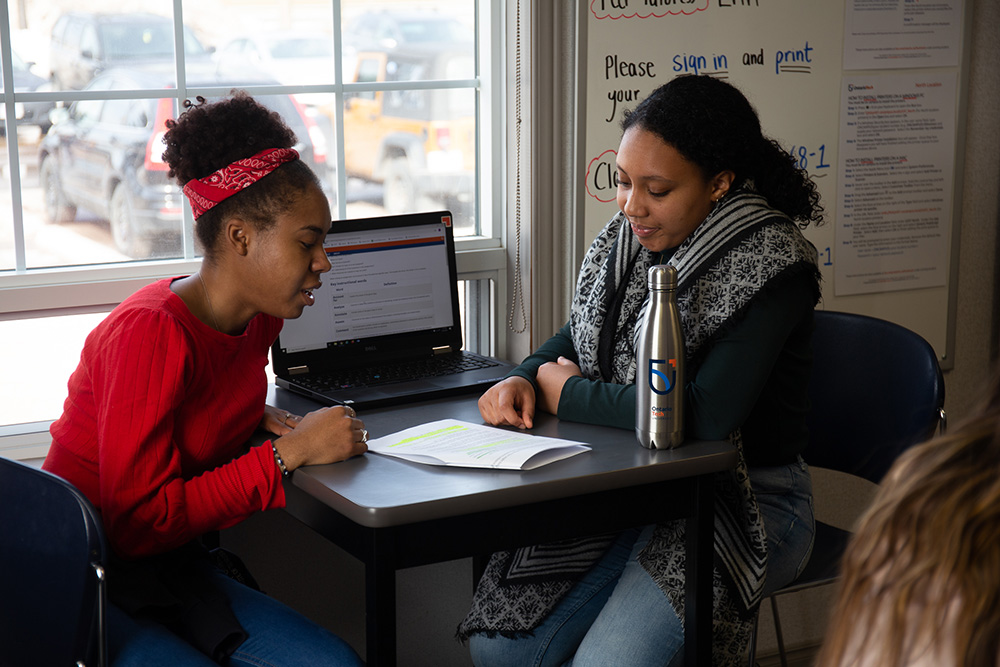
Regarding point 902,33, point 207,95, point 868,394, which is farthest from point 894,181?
point 207,95

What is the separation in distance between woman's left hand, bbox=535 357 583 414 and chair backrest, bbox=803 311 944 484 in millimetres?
566

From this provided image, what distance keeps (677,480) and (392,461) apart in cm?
43

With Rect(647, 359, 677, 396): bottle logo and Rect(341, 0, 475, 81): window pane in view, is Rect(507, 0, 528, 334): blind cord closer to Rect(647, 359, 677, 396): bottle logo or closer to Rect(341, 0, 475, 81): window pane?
Rect(341, 0, 475, 81): window pane

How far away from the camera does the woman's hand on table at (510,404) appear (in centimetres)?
169

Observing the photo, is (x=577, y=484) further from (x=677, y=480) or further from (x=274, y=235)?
(x=274, y=235)

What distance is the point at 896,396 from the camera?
1.93 m

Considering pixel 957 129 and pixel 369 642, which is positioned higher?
pixel 957 129

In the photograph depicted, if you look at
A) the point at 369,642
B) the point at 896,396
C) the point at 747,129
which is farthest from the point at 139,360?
the point at 896,396

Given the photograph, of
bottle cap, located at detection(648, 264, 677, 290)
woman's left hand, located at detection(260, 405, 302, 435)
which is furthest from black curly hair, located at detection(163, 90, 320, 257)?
bottle cap, located at detection(648, 264, 677, 290)

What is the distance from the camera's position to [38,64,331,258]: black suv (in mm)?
1963

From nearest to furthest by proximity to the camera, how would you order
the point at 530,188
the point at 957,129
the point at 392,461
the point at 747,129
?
the point at 392,461, the point at 747,129, the point at 530,188, the point at 957,129

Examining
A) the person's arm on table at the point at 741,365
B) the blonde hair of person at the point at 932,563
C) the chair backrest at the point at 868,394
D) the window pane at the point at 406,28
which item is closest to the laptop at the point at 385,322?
the window pane at the point at 406,28

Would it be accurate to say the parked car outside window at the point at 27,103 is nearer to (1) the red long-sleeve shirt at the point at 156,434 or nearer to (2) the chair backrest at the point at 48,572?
(1) the red long-sleeve shirt at the point at 156,434

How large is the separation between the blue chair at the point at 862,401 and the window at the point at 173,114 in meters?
0.74
